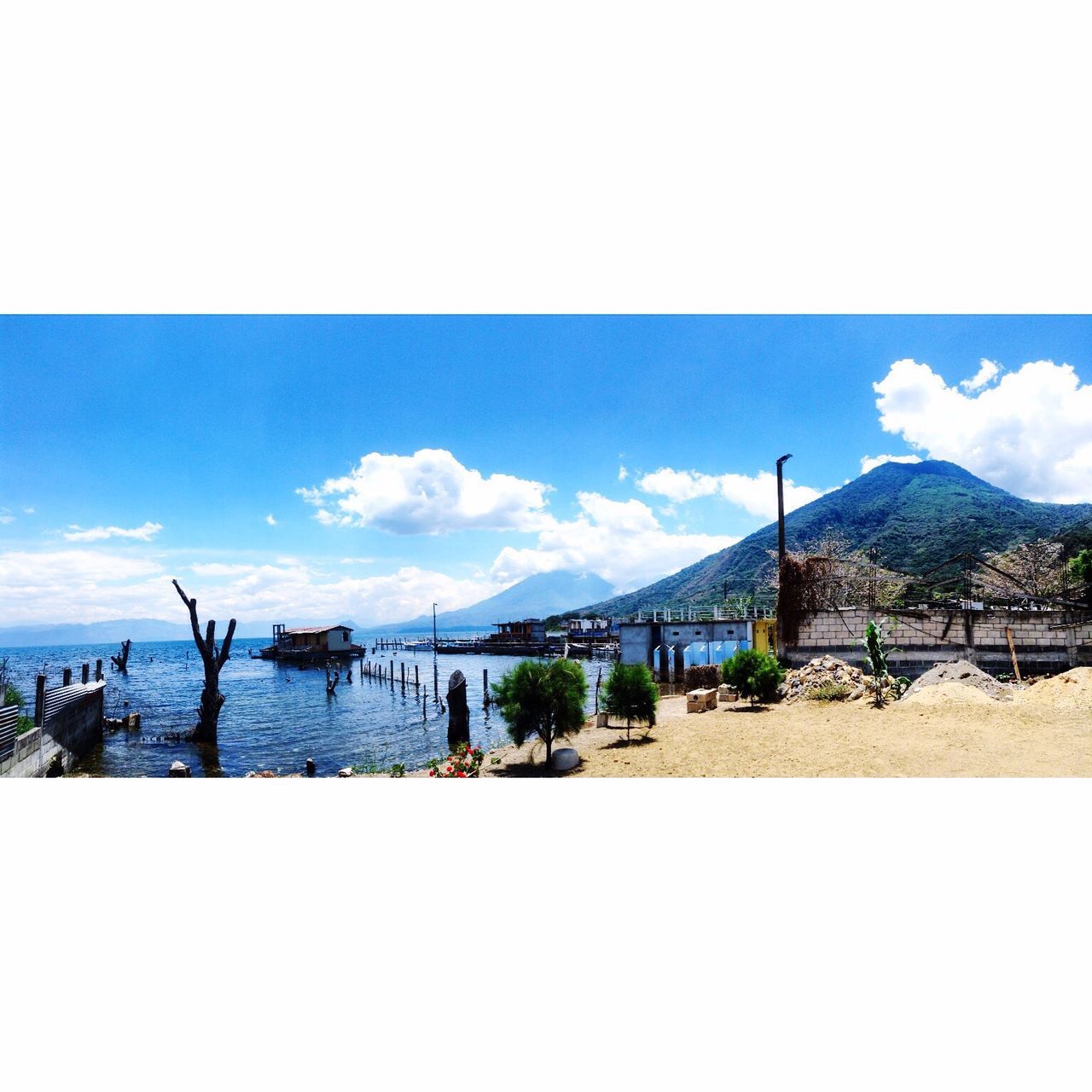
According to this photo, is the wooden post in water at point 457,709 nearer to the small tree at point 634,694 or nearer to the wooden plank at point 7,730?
the small tree at point 634,694

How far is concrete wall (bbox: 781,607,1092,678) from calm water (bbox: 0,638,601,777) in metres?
3.19

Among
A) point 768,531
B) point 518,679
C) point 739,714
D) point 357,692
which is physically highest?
point 768,531

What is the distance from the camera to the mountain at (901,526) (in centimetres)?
761

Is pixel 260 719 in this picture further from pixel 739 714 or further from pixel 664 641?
pixel 739 714

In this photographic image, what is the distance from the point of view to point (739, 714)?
245 inches

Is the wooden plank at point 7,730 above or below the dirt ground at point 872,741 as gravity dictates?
above

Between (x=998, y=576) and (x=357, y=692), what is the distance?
53.9 feet

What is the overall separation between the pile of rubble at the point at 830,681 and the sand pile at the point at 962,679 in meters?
0.28

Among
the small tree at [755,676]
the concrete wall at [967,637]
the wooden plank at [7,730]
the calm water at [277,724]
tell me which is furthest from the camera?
the calm water at [277,724]

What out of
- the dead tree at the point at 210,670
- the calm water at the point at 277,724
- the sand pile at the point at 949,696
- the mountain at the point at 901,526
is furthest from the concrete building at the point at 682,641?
the dead tree at the point at 210,670

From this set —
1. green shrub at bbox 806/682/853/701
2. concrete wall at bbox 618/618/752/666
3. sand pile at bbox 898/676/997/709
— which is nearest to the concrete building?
concrete wall at bbox 618/618/752/666
